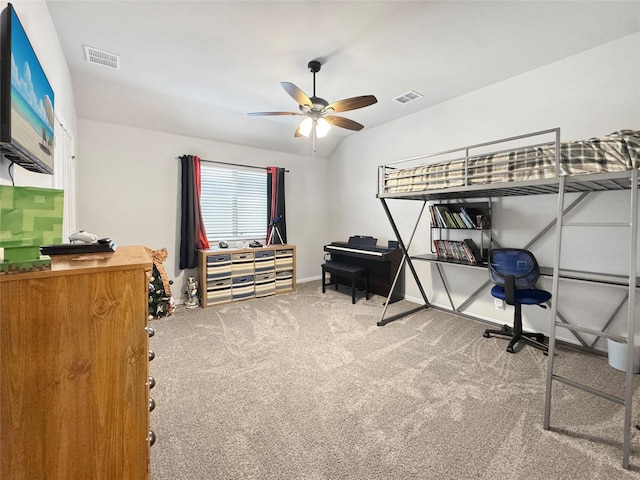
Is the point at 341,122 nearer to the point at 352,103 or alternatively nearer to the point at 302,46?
→ the point at 352,103

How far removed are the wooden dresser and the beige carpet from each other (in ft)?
2.17

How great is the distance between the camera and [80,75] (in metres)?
2.94

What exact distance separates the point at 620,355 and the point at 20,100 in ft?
13.5

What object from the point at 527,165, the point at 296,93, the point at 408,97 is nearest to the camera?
the point at 527,165

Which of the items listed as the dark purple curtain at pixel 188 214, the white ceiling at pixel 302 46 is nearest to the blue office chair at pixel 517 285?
Result: the white ceiling at pixel 302 46

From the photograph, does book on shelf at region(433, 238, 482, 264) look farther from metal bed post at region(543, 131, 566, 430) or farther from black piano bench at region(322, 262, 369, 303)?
metal bed post at region(543, 131, 566, 430)

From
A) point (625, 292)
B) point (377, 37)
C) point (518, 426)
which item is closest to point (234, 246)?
point (377, 37)

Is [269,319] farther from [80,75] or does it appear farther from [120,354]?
[80,75]

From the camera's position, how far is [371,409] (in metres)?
1.83

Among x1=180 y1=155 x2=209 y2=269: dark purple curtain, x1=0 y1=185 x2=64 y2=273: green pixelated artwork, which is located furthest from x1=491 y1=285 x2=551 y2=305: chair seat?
x1=180 y1=155 x2=209 y2=269: dark purple curtain

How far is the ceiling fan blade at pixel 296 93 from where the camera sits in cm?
227

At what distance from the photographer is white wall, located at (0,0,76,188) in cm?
144

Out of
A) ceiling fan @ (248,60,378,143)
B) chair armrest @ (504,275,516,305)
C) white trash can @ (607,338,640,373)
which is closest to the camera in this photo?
white trash can @ (607,338,640,373)

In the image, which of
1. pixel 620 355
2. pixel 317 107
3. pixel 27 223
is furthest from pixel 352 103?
pixel 620 355
